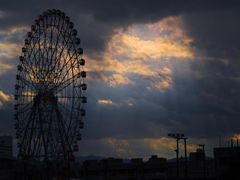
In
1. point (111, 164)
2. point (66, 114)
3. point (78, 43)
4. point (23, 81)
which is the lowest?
point (111, 164)

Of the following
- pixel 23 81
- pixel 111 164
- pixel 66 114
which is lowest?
pixel 111 164

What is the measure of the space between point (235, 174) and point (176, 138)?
37563 mm

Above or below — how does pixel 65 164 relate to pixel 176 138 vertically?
below

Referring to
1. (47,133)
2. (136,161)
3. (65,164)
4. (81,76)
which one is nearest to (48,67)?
(81,76)

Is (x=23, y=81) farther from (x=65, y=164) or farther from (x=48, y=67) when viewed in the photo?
(x=65, y=164)

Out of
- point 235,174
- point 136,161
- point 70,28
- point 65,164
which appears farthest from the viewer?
point 136,161

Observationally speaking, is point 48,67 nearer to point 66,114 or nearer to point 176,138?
point 66,114

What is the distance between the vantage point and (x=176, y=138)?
83.1 m

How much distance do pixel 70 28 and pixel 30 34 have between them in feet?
32.0

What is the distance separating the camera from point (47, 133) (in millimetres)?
78312

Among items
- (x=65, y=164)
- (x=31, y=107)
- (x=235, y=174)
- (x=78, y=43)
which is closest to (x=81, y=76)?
(x=78, y=43)

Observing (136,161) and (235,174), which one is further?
(136,161)

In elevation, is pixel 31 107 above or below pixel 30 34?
below

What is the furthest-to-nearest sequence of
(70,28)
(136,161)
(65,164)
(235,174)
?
(136,161) → (70,28) → (65,164) → (235,174)
